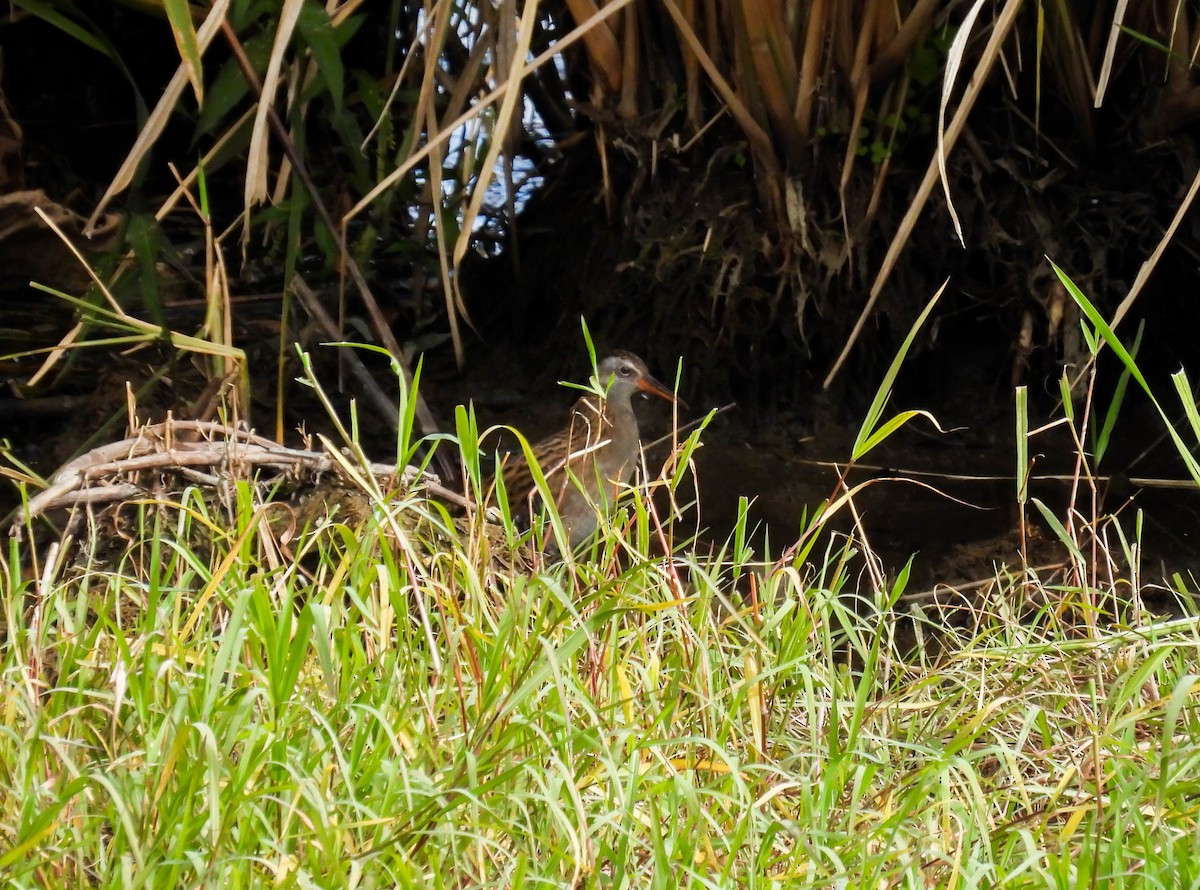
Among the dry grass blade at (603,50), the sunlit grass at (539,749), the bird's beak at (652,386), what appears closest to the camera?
the sunlit grass at (539,749)

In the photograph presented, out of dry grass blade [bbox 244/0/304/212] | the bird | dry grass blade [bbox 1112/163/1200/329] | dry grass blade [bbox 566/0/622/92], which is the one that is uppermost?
dry grass blade [bbox 244/0/304/212]

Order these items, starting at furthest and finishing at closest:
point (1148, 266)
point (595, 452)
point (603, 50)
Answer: point (595, 452) < point (603, 50) < point (1148, 266)

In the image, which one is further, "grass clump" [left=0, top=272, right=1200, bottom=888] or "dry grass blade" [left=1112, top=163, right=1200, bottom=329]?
"dry grass blade" [left=1112, top=163, right=1200, bottom=329]

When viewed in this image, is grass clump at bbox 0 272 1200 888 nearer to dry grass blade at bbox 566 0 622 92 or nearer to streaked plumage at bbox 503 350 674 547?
streaked plumage at bbox 503 350 674 547

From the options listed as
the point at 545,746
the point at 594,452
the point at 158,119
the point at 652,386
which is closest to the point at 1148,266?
the point at 545,746

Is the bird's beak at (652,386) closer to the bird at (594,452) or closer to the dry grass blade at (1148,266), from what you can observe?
the bird at (594,452)

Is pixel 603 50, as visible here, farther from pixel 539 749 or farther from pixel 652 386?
pixel 539 749

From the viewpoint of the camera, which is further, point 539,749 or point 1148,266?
point 1148,266

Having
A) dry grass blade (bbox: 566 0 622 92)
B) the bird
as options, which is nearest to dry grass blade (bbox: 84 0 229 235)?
dry grass blade (bbox: 566 0 622 92)

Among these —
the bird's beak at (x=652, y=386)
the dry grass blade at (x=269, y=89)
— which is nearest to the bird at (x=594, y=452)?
the bird's beak at (x=652, y=386)

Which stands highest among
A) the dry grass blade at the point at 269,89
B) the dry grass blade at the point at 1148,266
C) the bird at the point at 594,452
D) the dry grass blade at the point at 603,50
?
the dry grass blade at the point at 269,89

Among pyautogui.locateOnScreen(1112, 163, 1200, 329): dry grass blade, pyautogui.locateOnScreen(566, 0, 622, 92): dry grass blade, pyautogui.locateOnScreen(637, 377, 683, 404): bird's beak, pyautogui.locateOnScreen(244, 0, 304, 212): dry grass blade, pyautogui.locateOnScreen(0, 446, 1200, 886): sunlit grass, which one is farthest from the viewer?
pyautogui.locateOnScreen(637, 377, 683, 404): bird's beak

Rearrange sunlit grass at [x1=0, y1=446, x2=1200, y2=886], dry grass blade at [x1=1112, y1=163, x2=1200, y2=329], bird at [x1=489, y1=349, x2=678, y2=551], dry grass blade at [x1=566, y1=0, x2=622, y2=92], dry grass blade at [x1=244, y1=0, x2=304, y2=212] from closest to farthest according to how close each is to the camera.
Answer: sunlit grass at [x1=0, y1=446, x2=1200, y2=886], dry grass blade at [x1=1112, y1=163, x2=1200, y2=329], dry grass blade at [x1=244, y1=0, x2=304, y2=212], dry grass blade at [x1=566, y1=0, x2=622, y2=92], bird at [x1=489, y1=349, x2=678, y2=551]

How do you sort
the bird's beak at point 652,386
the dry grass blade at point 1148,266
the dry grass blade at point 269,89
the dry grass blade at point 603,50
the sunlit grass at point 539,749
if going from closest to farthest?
the sunlit grass at point 539,749 → the dry grass blade at point 1148,266 → the dry grass blade at point 269,89 → the dry grass blade at point 603,50 → the bird's beak at point 652,386
